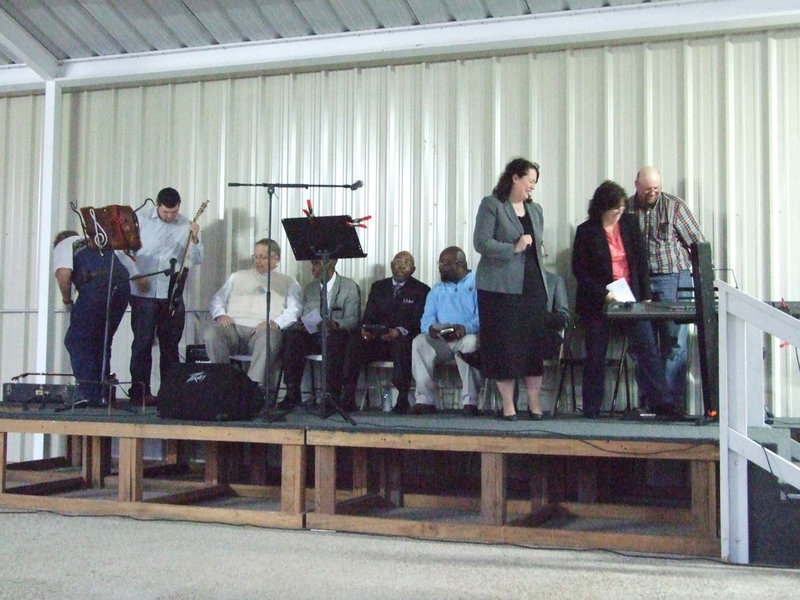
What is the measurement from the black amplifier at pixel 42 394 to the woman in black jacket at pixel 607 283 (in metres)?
3.08

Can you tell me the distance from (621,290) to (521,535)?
1649mm

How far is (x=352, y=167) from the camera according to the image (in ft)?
21.9

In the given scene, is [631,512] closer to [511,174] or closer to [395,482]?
[395,482]

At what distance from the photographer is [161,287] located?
6.29 m

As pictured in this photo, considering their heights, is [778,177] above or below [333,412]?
above

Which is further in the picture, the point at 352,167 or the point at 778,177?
the point at 352,167

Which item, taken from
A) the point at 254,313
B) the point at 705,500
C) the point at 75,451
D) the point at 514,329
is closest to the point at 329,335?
the point at 254,313

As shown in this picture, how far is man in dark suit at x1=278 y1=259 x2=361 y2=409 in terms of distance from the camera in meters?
5.99

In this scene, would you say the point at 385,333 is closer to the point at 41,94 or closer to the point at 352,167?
the point at 352,167

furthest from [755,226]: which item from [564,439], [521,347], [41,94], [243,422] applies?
[41,94]

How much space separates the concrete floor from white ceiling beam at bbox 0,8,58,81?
364cm

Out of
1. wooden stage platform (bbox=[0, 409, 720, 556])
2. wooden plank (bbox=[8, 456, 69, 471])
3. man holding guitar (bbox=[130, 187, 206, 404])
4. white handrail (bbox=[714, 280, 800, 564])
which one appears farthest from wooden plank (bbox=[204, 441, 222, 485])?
white handrail (bbox=[714, 280, 800, 564])

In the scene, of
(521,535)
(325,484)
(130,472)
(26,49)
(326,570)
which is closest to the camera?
(326,570)

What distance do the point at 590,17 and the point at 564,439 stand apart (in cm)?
301
